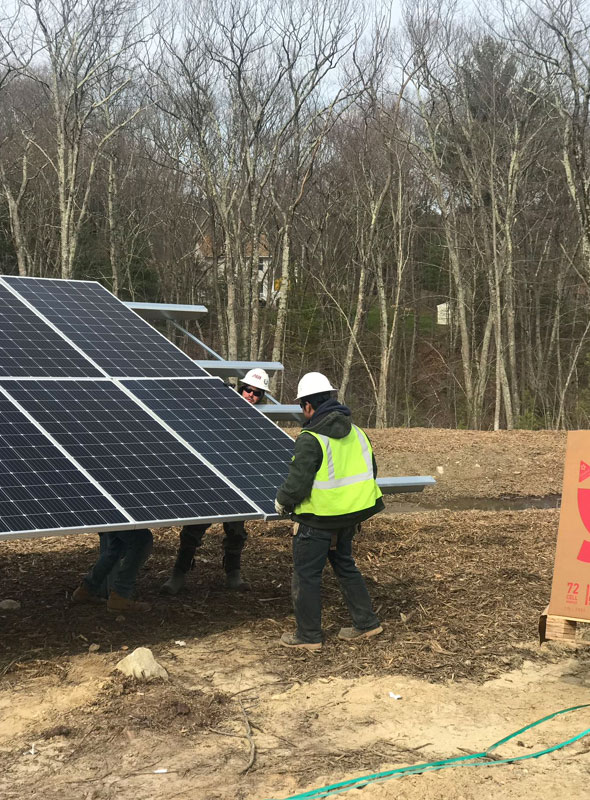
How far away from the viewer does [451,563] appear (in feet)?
33.0

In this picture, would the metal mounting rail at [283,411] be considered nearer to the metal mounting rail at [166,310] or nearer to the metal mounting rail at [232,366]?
the metal mounting rail at [232,366]

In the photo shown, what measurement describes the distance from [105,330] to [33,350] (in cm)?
137

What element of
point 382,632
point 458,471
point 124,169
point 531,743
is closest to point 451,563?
point 382,632

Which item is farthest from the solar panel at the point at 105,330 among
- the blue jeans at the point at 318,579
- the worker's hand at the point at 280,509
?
the blue jeans at the point at 318,579

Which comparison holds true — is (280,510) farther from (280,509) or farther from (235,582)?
(235,582)

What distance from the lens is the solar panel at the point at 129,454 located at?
6.62m

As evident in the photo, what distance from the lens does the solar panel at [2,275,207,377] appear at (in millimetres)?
9055

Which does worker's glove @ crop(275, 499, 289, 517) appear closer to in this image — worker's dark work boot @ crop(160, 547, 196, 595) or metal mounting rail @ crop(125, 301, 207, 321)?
worker's dark work boot @ crop(160, 547, 196, 595)

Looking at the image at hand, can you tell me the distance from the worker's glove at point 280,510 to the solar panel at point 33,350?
266 cm

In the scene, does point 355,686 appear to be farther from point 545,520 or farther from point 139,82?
point 139,82

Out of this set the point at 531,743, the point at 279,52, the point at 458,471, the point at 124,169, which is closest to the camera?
the point at 531,743

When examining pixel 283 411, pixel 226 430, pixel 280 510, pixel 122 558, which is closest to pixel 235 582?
pixel 122 558

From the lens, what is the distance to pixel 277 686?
6293mm

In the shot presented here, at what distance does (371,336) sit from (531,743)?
111ft
